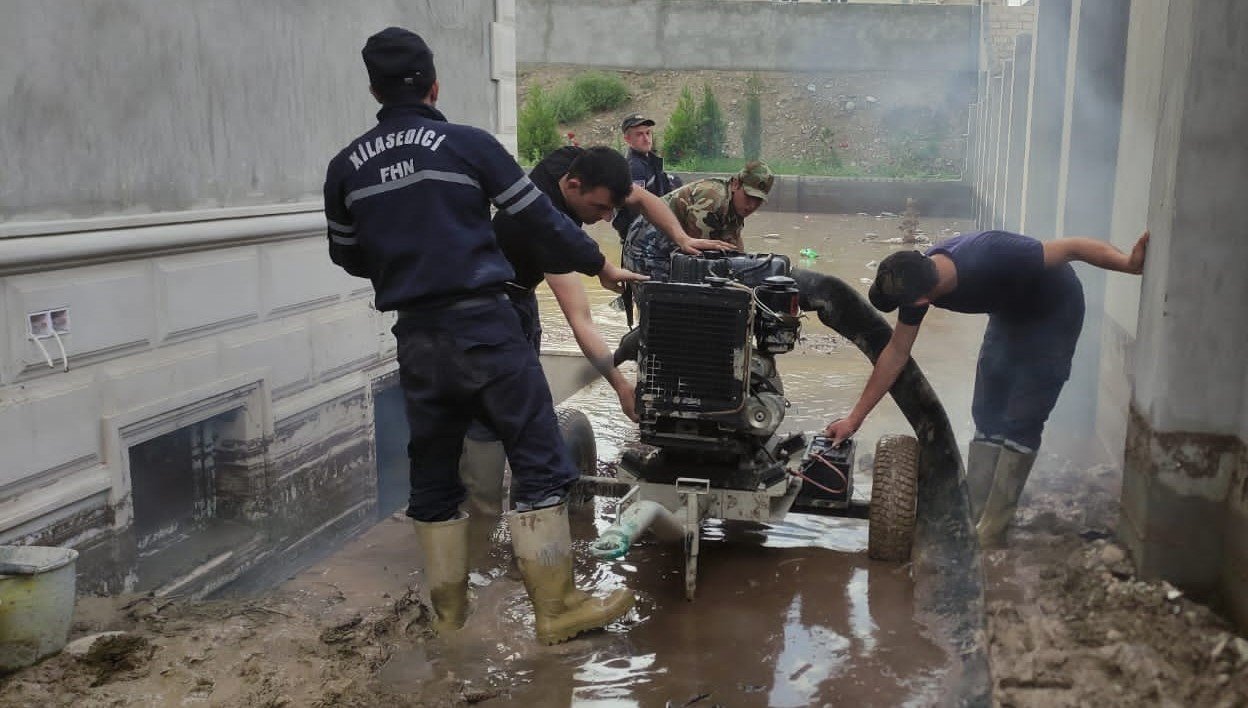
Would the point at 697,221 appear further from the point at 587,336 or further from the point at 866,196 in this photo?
the point at 866,196

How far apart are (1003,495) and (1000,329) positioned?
2.54 feet

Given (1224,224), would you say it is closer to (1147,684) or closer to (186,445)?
(1147,684)

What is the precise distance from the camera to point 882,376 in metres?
4.82

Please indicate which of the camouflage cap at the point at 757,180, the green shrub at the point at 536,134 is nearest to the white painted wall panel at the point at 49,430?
the camouflage cap at the point at 757,180

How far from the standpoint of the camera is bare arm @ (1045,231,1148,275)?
4.40 m

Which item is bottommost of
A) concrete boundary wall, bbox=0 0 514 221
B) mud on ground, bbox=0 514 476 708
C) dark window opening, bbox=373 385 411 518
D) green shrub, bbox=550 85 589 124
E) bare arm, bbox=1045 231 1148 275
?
dark window opening, bbox=373 385 411 518

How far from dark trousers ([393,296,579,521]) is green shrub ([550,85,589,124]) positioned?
25096 mm

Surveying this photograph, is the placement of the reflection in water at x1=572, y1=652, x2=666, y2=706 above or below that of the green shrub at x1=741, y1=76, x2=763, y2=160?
below

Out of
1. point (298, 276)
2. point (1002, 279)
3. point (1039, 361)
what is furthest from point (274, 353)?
point (1039, 361)

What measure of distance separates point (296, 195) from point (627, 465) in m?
2.42

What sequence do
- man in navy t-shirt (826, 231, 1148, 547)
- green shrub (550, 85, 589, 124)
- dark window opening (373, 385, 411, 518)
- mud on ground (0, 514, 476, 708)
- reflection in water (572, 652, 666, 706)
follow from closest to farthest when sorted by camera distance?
mud on ground (0, 514, 476, 708) < reflection in water (572, 652, 666, 706) < man in navy t-shirt (826, 231, 1148, 547) < dark window opening (373, 385, 411, 518) < green shrub (550, 85, 589, 124)

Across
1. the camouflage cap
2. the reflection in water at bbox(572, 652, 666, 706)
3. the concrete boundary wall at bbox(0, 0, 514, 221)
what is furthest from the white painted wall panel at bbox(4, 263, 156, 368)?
the camouflage cap

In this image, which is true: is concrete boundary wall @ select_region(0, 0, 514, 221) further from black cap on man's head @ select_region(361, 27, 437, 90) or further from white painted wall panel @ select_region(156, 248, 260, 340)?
black cap on man's head @ select_region(361, 27, 437, 90)

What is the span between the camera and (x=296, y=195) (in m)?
5.66
